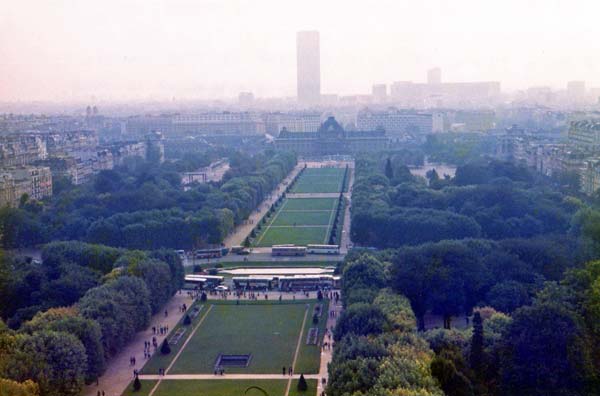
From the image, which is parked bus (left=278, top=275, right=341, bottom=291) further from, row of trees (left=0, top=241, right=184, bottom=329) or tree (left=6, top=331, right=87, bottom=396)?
tree (left=6, top=331, right=87, bottom=396)

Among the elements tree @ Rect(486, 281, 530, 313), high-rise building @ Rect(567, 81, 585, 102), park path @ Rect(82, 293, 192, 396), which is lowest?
park path @ Rect(82, 293, 192, 396)

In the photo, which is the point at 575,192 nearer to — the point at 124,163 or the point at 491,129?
the point at 124,163

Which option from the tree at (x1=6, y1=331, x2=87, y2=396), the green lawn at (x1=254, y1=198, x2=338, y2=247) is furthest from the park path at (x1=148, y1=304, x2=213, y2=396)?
the green lawn at (x1=254, y1=198, x2=338, y2=247)

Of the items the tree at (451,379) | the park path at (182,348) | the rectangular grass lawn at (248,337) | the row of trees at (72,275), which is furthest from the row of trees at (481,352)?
the row of trees at (72,275)

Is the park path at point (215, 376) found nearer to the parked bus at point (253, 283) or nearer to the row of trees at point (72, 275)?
the row of trees at point (72, 275)

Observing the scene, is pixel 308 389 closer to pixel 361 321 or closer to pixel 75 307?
pixel 361 321

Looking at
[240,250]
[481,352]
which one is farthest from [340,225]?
[481,352]
